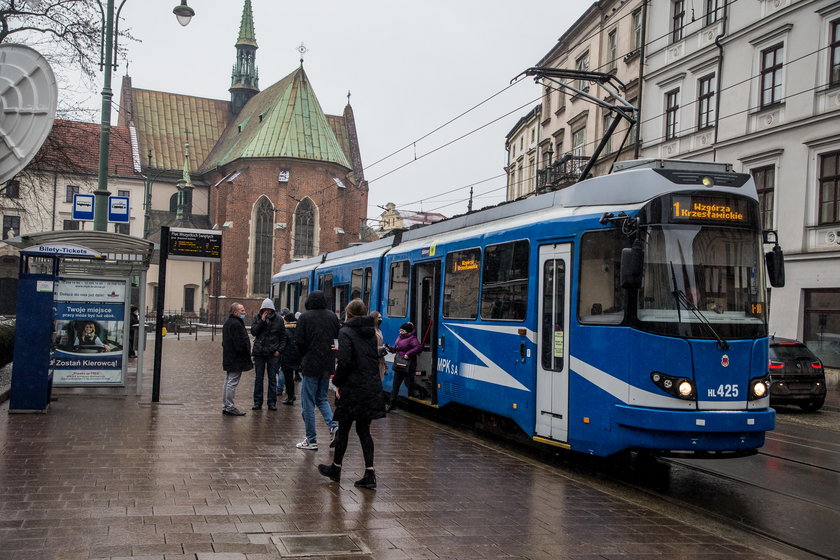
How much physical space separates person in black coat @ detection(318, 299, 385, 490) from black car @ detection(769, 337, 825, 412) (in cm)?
1215

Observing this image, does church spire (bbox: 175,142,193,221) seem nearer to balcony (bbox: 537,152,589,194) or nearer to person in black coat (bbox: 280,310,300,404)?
balcony (bbox: 537,152,589,194)

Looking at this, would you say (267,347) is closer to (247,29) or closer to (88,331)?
(88,331)

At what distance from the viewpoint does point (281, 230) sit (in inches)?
2516

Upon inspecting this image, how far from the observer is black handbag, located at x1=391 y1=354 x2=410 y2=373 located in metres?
14.3

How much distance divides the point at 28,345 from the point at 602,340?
826cm

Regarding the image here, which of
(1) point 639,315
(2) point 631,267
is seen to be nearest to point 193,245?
(1) point 639,315

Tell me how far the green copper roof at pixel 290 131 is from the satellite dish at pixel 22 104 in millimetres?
Result: 60935

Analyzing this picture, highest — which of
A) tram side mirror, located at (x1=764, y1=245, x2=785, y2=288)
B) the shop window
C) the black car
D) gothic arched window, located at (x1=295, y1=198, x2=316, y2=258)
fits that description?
gothic arched window, located at (x1=295, y1=198, x2=316, y2=258)

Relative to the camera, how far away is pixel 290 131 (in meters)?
66.0

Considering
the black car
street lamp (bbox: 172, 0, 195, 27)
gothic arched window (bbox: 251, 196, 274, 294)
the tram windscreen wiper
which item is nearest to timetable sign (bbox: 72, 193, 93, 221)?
street lamp (bbox: 172, 0, 195, 27)

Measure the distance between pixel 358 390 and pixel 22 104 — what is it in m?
4.50

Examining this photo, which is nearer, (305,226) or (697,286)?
(697,286)

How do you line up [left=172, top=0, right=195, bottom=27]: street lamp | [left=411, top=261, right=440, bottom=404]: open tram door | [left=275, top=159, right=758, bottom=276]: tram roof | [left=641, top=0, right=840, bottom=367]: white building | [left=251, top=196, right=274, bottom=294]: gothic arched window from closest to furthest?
[left=275, top=159, right=758, bottom=276]: tram roof, [left=411, top=261, right=440, bottom=404]: open tram door, [left=172, top=0, right=195, bottom=27]: street lamp, [left=641, top=0, right=840, bottom=367]: white building, [left=251, top=196, right=274, bottom=294]: gothic arched window

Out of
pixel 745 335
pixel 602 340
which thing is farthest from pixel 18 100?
pixel 745 335
